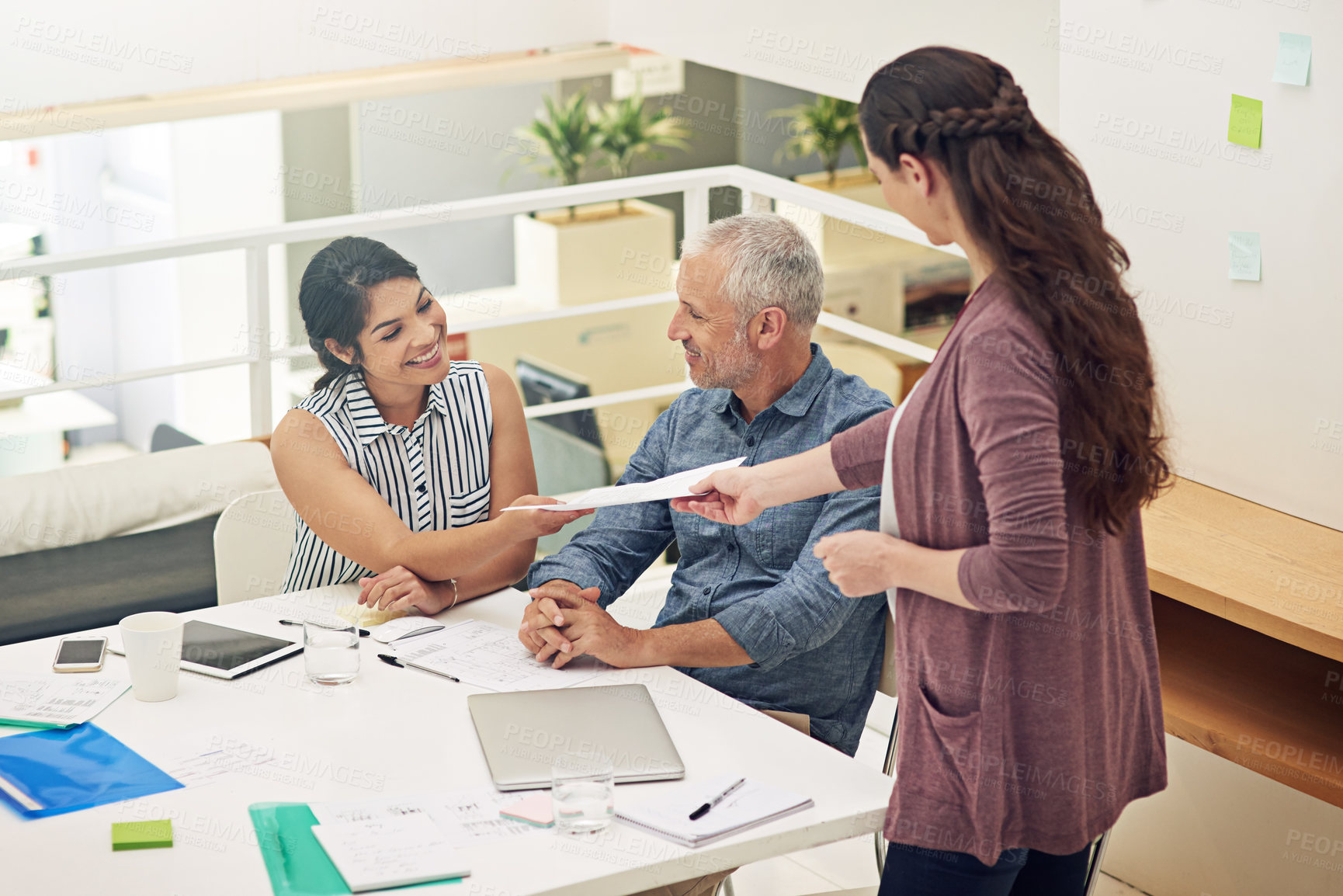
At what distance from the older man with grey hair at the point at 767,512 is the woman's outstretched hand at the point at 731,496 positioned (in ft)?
0.52

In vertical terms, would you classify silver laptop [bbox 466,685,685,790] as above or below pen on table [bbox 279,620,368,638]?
below

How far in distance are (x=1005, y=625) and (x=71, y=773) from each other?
101 centimetres

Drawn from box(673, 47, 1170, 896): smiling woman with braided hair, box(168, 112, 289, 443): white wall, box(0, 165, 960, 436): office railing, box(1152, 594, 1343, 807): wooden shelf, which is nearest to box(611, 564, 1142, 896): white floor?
box(1152, 594, 1343, 807): wooden shelf

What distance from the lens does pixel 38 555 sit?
285 centimetres

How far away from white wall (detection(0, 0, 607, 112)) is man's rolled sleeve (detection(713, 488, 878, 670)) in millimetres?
2164

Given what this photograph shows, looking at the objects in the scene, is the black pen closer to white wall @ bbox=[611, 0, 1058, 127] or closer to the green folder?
the green folder

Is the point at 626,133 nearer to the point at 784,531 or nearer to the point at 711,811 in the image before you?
the point at 784,531

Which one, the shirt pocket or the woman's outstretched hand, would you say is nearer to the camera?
the woman's outstretched hand

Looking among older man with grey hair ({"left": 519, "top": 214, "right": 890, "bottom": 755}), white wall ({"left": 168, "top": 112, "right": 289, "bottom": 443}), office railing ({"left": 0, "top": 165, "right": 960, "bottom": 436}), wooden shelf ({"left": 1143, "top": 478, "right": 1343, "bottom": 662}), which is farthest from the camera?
white wall ({"left": 168, "top": 112, "right": 289, "bottom": 443})

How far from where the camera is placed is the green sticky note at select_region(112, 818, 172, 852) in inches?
53.9

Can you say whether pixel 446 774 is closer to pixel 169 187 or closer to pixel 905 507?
pixel 905 507

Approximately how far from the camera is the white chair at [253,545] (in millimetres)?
2256

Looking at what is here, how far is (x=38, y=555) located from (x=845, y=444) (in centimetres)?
197

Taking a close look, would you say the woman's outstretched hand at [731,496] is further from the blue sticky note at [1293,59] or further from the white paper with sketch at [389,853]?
the blue sticky note at [1293,59]
